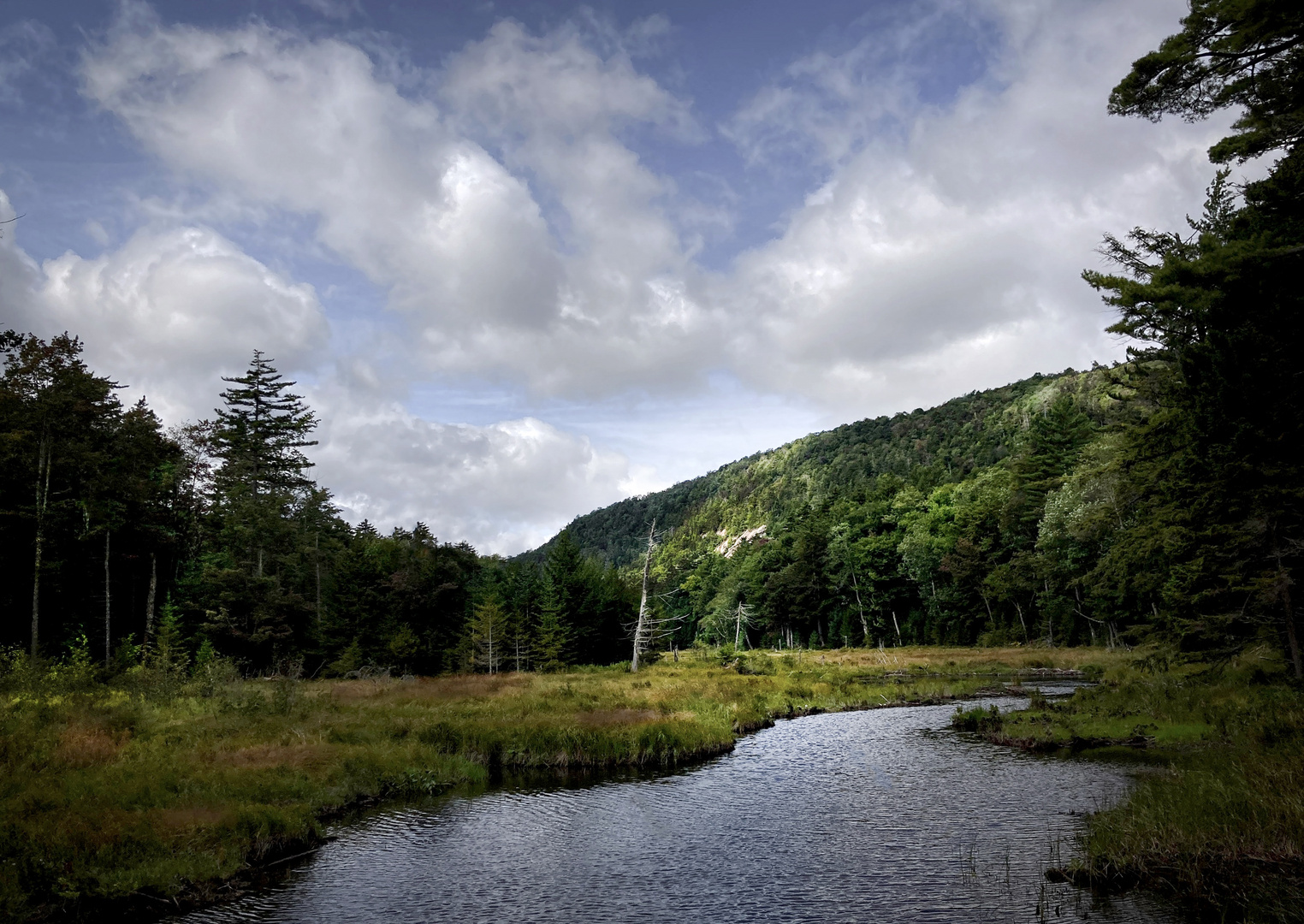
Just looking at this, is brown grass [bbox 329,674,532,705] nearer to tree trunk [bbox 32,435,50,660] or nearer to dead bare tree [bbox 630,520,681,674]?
dead bare tree [bbox 630,520,681,674]

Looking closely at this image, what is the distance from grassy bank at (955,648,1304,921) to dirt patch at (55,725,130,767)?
21.4m

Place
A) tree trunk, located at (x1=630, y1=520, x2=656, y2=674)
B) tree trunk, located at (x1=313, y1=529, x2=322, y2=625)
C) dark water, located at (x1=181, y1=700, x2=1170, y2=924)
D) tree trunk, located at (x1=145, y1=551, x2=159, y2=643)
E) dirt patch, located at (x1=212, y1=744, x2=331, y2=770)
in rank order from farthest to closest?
tree trunk, located at (x1=313, y1=529, x2=322, y2=625), tree trunk, located at (x1=630, y1=520, x2=656, y2=674), tree trunk, located at (x1=145, y1=551, x2=159, y2=643), dirt patch, located at (x1=212, y1=744, x2=331, y2=770), dark water, located at (x1=181, y1=700, x2=1170, y2=924)

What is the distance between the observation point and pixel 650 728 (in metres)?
25.7

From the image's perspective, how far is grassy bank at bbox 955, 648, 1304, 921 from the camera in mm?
10312

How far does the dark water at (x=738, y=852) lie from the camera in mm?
11414

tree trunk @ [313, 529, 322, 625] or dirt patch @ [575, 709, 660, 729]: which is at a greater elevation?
tree trunk @ [313, 529, 322, 625]

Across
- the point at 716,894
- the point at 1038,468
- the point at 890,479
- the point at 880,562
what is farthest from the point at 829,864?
the point at 890,479

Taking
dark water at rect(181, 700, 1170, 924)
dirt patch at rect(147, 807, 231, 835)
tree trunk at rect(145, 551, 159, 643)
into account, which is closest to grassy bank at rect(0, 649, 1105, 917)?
dirt patch at rect(147, 807, 231, 835)

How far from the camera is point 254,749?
20.3m

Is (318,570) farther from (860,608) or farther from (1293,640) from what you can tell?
(1293,640)

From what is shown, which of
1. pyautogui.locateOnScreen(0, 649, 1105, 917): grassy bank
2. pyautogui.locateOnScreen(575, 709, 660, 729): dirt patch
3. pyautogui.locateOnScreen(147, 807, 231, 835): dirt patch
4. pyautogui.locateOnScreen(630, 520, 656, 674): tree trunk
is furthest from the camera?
pyautogui.locateOnScreen(630, 520, 656, 674): tree trunk

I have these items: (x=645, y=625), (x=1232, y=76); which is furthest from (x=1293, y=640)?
(x=645, y=625)

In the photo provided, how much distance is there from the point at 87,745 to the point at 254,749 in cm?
393

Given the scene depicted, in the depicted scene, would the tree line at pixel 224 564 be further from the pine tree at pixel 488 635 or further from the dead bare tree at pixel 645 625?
the dead bare tree at pixel 645 625
